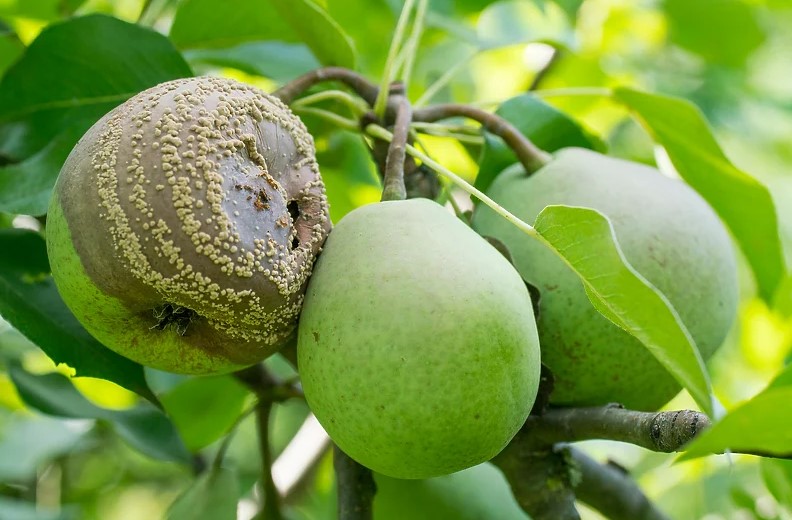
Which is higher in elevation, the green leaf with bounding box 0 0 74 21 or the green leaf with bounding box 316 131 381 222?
the green leaf with bounding box 0 0 74 21

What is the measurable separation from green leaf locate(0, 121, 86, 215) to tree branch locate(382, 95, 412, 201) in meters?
0.42

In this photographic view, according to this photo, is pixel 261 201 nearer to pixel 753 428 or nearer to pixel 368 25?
pixel 753 428

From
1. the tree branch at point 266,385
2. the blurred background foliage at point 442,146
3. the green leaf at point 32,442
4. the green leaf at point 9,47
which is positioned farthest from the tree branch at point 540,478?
the green leaf at point 32,442

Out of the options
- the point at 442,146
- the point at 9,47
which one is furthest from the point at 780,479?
the point at 9,47

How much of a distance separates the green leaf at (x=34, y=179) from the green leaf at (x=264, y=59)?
16.6 inches

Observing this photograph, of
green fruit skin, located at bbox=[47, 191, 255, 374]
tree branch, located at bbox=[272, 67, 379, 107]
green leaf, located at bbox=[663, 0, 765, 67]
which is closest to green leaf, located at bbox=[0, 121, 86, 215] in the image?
green fruit skin, located at bbox=[47, 191, 255, 374]

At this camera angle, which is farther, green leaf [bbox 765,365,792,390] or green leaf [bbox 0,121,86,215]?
green leaf [bbox 0,121,86,215]

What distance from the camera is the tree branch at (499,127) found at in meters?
1.15

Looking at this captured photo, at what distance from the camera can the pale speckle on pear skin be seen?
81cm

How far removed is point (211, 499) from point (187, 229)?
543 millimetres

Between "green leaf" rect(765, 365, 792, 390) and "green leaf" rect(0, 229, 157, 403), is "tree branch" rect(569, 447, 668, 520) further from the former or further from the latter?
"green leaf" rect(0, 229, 157, 403)

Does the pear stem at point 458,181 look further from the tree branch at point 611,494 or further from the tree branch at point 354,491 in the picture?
the tree branch at point 611,494

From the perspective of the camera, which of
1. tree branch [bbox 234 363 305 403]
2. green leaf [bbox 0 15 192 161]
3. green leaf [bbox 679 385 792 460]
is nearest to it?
green leaf [bbox 679 385 792 460]

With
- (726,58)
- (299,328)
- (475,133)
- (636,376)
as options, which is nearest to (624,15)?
(726,58)
